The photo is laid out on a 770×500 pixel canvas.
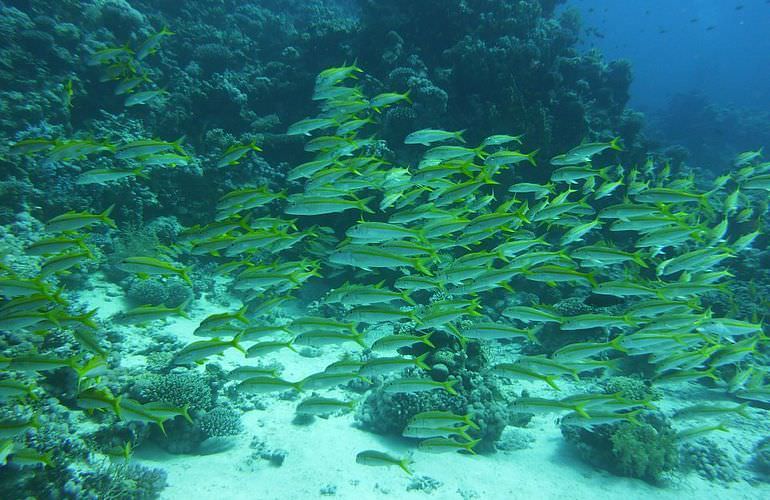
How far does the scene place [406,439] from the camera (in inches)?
229

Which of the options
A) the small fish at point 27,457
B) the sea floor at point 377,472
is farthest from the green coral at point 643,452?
the small fish at point 27,457

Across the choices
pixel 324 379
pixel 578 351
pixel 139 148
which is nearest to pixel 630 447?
pixel 578 351

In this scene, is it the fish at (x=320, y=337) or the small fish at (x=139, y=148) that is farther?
the small fish at (x=139, y=148)

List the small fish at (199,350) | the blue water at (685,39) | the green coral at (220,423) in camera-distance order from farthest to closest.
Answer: the blue water at (685,39), the green coral at (220,423), the small fish at (199,350)

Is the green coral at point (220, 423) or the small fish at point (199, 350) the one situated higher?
the small fish at point (199, 350)

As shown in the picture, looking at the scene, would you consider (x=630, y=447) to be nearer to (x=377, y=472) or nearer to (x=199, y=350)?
(x=377, y=472)

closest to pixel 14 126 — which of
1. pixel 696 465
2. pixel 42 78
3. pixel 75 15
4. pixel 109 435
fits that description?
pixel 42 78

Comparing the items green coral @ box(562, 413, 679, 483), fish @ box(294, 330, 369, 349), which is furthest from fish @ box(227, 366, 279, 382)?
green coral @ box(562, 413, 679, 483)

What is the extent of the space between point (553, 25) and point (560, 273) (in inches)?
613

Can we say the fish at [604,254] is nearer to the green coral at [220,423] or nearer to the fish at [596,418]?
the fish at [596,418]

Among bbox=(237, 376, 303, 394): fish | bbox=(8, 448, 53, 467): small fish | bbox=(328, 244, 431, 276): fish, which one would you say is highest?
bbox=(328, 244, 431, 276): fish

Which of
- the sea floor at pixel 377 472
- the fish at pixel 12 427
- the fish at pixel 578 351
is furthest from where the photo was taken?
the fish at pixel 578 351

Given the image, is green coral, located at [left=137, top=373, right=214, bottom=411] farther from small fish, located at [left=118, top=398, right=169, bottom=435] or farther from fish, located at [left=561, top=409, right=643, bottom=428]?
fish, located at [left=561, top=409, right=643, bottom=428]

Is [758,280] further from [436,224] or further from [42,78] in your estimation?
[42,78]
